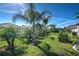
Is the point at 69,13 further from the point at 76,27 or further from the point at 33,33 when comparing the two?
the point at 33,33

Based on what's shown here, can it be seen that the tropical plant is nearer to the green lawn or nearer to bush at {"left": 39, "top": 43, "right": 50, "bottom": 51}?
the green lawn

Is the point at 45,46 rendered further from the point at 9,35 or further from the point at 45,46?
the point at 9,35

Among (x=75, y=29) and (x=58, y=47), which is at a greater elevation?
(x=75, y=29)

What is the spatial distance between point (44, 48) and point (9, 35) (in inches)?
16.0

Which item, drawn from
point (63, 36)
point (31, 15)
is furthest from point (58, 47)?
point (31, 15)

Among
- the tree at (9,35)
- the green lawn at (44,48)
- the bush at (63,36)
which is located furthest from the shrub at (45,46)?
the tree at (9,35)

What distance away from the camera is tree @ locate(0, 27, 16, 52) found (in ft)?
7.38

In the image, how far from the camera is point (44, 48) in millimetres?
2250

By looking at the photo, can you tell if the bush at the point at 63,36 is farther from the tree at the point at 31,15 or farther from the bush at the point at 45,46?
the tree at the point at 31,15

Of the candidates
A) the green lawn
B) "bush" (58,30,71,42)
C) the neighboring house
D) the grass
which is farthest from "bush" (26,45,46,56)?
the neighboring house

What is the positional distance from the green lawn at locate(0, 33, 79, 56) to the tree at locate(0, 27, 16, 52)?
4cm

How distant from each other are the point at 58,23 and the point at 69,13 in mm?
161

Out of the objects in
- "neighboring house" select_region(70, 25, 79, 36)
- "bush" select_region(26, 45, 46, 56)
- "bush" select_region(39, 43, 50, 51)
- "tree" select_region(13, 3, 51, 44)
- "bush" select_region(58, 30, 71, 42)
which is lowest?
"bush" select_region(26, 45, 46, 56)

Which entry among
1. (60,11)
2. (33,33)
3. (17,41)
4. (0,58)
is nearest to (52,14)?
(60,11)
